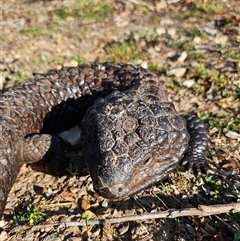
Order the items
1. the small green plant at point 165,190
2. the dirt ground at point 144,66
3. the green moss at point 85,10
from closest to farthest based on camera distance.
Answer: the dirt ground at point 144,66
the small green plant at point 165,190
the green moss at point 85,10

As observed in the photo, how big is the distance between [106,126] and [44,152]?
44.6 inches

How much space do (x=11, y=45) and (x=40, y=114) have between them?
8.45 ft

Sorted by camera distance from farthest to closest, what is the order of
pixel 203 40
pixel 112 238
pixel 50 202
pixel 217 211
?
pixel 203 40 < pixel 50 202 < pixel 112 238 < pixel 217 211

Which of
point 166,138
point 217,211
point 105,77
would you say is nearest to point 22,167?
point 105,77

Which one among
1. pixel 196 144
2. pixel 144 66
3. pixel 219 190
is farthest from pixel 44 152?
pixel 144 66

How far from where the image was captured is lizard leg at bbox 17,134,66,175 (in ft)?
16.9

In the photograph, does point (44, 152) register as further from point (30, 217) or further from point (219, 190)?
point (219, 190)

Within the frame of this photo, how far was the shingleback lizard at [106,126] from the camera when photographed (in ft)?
13.6

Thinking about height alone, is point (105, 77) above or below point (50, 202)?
above

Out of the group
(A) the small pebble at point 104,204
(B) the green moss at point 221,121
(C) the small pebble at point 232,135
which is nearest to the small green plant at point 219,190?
(C) the small pebble at point 232,135

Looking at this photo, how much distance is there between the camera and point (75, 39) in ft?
26.0

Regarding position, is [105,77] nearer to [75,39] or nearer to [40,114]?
[40,114]

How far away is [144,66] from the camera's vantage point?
6.95 m

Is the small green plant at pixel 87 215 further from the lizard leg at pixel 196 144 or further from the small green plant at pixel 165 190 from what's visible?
the lizard leg at pixel 196 144
